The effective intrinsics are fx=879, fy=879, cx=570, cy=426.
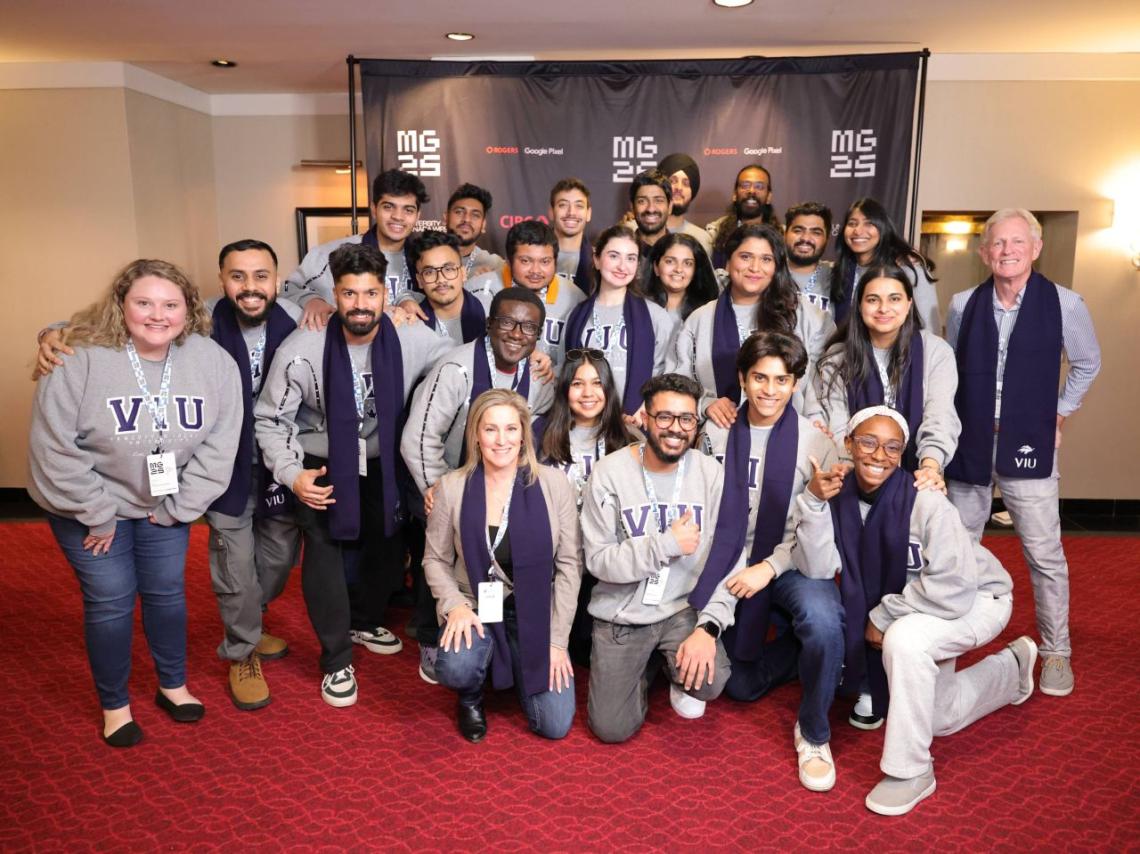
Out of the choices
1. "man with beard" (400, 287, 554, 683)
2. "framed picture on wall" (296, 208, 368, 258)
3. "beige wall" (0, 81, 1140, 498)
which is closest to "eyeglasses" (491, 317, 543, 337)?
"man with beard" (400, 287, 554, 683)

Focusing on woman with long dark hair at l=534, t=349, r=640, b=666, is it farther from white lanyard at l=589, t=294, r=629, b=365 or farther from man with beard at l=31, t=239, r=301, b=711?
man with beard at l=31, t=239, r=301, b=711

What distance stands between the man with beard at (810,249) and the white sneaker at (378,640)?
2553 millimetres

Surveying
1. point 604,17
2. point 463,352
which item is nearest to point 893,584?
point 463,352

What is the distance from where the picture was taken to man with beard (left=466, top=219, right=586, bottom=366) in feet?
13.1

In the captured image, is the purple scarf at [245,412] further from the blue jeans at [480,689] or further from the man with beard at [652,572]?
the man with beard at [652,572]

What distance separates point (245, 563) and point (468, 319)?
1424mm

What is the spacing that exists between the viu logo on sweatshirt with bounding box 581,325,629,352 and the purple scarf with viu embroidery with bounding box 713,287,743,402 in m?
0.40

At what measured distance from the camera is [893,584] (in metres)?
3.10

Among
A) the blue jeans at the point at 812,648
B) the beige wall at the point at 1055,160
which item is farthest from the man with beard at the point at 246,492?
the beige wall at the point at 1055,160

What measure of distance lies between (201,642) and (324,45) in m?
3.88

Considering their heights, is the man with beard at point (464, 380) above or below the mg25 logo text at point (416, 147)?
below

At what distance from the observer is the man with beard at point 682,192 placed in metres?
4.98

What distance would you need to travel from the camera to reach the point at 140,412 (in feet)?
9.96

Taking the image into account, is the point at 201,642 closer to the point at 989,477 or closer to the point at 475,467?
the point at 475,467
